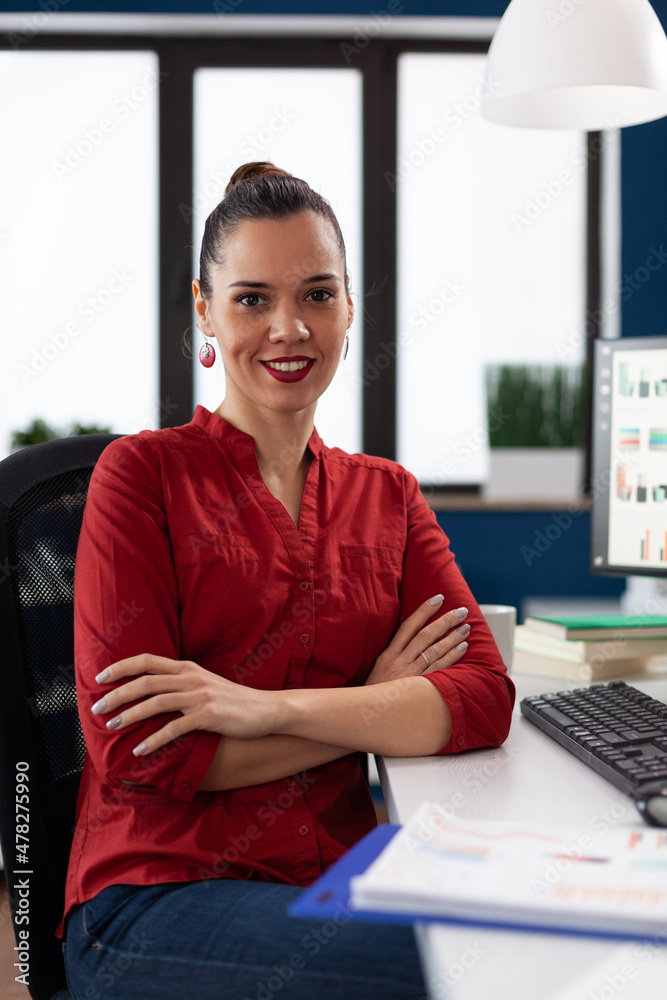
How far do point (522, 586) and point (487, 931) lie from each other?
2569 mm

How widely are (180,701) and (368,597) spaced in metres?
0.34

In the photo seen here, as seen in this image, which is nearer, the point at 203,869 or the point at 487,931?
the point at 487,931

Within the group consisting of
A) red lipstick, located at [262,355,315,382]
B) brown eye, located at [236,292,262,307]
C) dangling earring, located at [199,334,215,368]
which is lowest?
red lipstick, located at [262,355,315,382]

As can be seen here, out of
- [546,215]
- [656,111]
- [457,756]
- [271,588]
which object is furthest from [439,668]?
[546,215]

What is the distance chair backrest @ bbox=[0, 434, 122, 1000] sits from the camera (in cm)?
102

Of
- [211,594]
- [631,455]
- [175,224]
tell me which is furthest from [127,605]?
[175,224]

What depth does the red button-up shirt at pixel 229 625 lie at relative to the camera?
0.99 meters

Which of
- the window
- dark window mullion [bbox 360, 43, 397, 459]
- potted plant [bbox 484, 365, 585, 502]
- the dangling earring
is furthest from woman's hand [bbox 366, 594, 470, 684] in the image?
the window

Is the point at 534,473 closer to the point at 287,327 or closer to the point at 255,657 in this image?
the point at 287,327

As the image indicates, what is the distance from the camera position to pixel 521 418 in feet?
9.32

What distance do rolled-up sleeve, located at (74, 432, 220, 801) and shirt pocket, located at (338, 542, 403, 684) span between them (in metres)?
0.24

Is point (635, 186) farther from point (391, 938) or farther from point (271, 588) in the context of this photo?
point (391, 938)

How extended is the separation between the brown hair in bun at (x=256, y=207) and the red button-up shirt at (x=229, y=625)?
0.26m

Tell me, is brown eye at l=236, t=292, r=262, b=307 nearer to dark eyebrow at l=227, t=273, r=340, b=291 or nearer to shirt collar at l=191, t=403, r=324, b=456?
dark eyebrow at l=227, t=273, r=340, b=291
